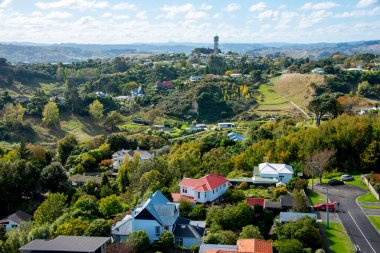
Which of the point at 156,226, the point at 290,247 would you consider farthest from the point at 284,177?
the point at 290,247

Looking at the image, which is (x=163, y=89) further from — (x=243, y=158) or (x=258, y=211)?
(x=258, y=211)

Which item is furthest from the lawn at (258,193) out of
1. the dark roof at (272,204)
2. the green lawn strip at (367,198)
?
the green lawn strip at (367,198)

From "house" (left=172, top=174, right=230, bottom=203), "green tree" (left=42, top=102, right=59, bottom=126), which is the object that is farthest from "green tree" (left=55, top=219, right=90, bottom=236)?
"green tree" (left=42, top=102, right=59, bottom=126)

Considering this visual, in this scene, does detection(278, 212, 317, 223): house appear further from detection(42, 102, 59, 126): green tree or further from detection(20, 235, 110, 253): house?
detection(42, 102, 59, 126): green tree

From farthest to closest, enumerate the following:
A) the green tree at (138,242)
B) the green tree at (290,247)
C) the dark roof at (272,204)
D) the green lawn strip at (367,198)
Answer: the green lawn strip at (367,198)
the dark roof at (272,204)
the green tree at (138,242)
the green tree at (290,247)

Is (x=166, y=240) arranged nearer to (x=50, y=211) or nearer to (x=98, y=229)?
(x=98, y=229)

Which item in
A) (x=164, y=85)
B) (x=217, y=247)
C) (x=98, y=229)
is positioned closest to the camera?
(x=217, y=247)

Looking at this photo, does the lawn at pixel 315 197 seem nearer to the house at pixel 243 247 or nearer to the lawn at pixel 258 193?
the lawn at pixel 258 193
